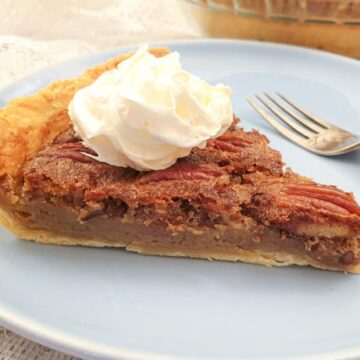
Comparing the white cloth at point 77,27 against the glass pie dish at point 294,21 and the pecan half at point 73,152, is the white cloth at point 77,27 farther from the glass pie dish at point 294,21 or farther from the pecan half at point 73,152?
the pecan half at point 73,152

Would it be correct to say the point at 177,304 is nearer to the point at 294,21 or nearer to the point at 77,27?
the point at 294,21

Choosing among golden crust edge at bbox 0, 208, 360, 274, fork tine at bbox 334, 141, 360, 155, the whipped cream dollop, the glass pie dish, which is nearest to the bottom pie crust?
golden crust edge at bbox 0, 208, 360, 274

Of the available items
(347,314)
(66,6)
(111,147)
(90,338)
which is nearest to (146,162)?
(111,147)

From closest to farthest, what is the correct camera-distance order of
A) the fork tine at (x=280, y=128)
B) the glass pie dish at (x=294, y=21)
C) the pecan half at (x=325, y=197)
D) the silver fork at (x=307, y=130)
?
the pecan half at (x=325, y=197)
the silver fork at (x=307, y=130)
the fork tine at (x=280, y=128)
the glass pie dish at (x=294, y=21)

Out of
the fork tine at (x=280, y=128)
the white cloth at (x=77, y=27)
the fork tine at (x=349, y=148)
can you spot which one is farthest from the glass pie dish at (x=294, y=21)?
the fork tine at (x=349, y=148)

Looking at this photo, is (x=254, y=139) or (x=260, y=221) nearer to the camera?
(x=260, y=221)

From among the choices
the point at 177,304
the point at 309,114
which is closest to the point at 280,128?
the point at 309,114

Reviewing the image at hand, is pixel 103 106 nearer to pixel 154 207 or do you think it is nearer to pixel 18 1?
pixel 154 207
